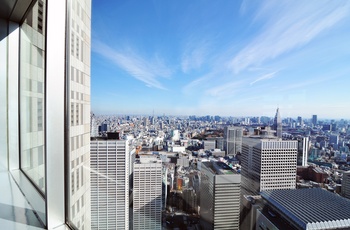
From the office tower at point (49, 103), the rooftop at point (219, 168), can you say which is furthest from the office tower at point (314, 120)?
the office tower at point (49, 103)

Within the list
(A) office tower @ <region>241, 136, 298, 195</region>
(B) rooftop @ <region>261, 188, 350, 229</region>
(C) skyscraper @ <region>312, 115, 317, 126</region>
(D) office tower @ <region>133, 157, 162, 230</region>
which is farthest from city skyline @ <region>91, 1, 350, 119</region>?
(D) office tower @ <region>133, 157, 162, 230</region>

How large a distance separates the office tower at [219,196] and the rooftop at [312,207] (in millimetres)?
189

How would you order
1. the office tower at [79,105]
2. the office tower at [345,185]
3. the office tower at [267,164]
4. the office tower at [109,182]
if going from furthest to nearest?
the office tower at [109,182]
the office tower at [79,105]
the office tower at [267,164]
the office tower at [345,185]

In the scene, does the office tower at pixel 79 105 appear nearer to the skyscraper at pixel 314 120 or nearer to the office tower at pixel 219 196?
the office tower at pixel 219 196

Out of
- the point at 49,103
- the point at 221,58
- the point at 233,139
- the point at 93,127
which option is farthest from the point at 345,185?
the point at 93,127

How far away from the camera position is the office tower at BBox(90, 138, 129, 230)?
5.10ft

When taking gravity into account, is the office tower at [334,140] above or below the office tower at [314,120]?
below

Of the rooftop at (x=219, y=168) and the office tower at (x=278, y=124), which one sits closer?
the office tower at (x=278, y=124)

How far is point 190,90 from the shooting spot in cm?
166

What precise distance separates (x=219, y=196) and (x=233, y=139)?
35 cm

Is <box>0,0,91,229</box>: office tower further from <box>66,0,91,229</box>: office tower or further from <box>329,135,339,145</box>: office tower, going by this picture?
<box>329,135,339,145</box>: office tower

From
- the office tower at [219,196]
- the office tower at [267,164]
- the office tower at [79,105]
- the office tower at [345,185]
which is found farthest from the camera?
the office tower at [79,105]

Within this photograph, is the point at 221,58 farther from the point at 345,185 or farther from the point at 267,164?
the point at 345,185

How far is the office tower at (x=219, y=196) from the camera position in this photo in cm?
102
